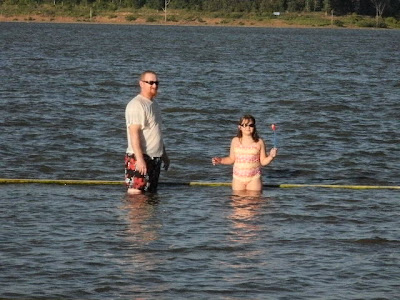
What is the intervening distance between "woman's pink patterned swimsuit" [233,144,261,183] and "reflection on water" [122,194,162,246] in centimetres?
107

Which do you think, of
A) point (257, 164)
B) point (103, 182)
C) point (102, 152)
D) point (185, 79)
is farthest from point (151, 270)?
point (185, 79)

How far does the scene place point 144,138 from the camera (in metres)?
13.8

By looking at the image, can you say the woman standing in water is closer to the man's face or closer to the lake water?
the lake water

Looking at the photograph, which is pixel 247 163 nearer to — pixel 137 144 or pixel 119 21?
pixel 137 144

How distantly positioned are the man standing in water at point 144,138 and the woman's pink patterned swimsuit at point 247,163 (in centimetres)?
90

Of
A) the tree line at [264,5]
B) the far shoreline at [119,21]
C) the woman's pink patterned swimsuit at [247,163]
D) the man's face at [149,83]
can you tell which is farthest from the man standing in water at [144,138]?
the tree line at [264,5]

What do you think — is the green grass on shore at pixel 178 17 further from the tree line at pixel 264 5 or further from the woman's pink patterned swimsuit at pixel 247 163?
the woman's pink patterned swimsuit at pixel 247 163

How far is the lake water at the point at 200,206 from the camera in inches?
410

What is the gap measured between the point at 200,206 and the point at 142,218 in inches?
43.4

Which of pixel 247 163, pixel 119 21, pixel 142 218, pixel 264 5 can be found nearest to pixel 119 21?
pixel 119 21

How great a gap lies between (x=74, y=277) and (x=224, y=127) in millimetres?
14443

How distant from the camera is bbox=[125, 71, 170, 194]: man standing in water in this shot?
13.5 m

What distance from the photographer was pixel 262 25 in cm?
15488

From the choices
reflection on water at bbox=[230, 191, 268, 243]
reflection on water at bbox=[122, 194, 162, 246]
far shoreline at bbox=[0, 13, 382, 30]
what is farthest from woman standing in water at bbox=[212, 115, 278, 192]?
far shoreline at bbox=[0, 13, 382, 30]
